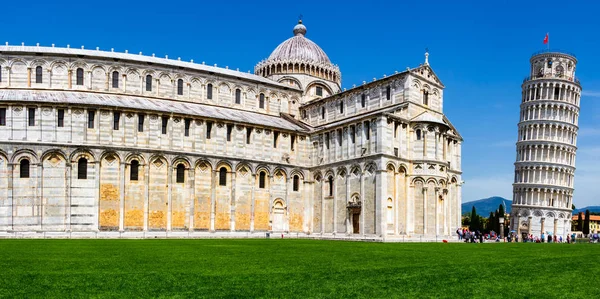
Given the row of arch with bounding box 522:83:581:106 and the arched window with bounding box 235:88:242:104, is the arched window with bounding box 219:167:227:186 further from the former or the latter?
the row of arch with bounding box 522:83:581:106

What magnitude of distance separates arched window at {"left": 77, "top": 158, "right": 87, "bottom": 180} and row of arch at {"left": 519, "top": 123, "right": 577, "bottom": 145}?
239 ft

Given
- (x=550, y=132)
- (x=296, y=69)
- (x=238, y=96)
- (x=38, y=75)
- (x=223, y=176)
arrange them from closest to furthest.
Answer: (x=38, y=75) → (x=223, y=176) → (x=238, y=96) → (x=296, y=69) → (x=550, y=132)

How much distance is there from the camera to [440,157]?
1978 inches

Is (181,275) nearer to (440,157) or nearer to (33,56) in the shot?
(440,157)

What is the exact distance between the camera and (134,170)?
154 feet

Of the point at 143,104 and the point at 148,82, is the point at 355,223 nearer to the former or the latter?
the point at 143,104

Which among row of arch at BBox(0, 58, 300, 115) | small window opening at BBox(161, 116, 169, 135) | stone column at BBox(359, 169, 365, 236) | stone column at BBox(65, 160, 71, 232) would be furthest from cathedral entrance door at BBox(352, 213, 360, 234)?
stone column at BBox(65, 160, 71, 232)

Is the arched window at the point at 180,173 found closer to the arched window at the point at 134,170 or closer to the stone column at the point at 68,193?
the arched window at the point at 134,170

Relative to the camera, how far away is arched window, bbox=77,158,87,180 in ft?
148

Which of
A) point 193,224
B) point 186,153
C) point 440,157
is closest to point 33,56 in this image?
point 186,153

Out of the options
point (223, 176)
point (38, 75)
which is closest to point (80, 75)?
point (38, 75)

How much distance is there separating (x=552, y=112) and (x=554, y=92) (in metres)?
3.61

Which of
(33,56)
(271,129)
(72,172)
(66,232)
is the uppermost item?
(33,56)

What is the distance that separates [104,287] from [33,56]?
43450 mm
